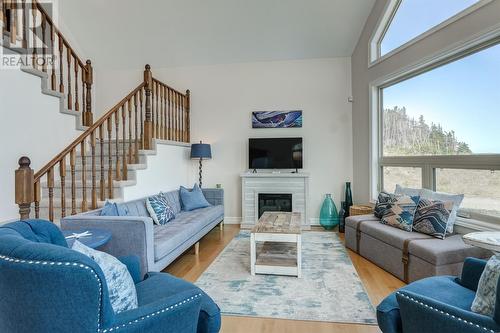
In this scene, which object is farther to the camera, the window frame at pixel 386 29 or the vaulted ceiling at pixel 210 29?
the vaulted ceiling at pixel 210 29

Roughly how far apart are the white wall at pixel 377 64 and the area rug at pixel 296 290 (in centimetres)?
182

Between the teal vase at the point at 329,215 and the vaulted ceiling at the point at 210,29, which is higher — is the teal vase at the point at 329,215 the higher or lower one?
the lower one

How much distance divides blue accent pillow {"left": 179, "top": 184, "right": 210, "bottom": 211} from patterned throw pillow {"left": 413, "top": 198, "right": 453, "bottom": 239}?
2960 millimetres

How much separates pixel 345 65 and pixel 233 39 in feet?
6.78

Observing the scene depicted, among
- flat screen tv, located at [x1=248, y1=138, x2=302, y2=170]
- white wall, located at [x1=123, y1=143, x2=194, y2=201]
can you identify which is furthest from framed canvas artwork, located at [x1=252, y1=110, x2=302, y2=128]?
white wall, located at [x1=123, y1=143, x2=194, y2=201]

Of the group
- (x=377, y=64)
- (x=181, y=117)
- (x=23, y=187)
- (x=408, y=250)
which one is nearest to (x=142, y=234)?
(x=23, y=187)

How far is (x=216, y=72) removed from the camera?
5.71 metres

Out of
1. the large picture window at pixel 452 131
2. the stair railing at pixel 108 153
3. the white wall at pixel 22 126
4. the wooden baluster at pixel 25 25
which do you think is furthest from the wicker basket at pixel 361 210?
the wooden baluster at pixel 25 25

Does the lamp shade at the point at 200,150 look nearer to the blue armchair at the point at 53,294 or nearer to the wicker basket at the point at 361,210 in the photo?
the wicker basket at the point at 361,210

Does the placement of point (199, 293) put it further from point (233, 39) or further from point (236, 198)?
point (233, 39)

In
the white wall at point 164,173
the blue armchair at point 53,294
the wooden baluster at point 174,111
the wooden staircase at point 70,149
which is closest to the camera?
the blue armchair at point 53,294

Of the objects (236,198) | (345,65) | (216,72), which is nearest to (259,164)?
(236,198)

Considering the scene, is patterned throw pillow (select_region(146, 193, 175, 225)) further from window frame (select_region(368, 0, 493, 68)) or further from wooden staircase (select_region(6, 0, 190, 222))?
window frame (select_region(368, 0, 493, 68))

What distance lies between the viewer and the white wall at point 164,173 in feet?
12.8
